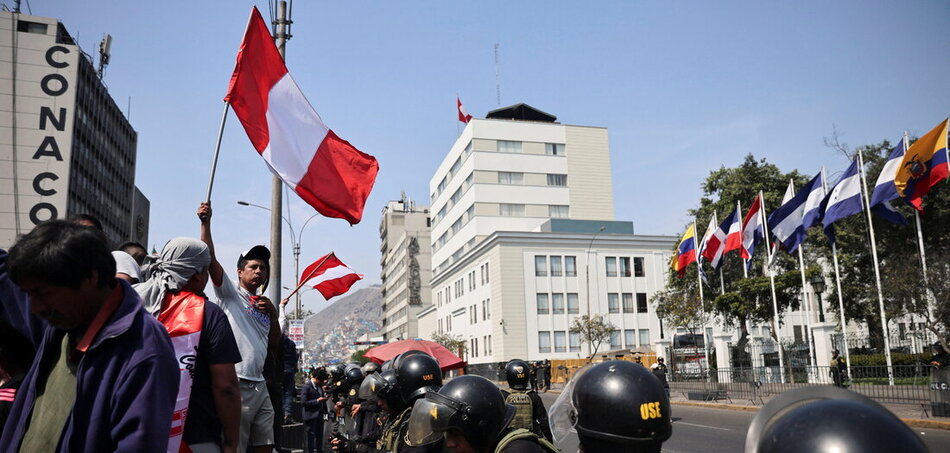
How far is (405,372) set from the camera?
5770mm

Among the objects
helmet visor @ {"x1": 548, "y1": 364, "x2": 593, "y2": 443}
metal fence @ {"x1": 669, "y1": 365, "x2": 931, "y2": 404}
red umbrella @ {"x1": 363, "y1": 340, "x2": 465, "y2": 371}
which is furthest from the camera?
metal fence @ {"x1": 669, "y1": 365, "x2": 931, "y2": 404}

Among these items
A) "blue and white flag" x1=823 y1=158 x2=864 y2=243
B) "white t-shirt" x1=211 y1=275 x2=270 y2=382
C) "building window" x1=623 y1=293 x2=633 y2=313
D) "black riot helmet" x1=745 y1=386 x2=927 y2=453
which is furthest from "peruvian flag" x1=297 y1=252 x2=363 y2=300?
"building window" x1=623 y1=293 x2=633 y2=313

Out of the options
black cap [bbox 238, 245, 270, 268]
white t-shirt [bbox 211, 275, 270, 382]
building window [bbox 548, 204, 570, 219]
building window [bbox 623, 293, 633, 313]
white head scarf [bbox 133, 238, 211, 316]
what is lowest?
white t-shirt [bbox 211, 275, 270, 382]

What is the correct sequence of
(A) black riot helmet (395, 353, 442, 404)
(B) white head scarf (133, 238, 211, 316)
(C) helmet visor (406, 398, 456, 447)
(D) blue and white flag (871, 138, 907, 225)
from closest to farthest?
(C) helmet visor (406, 398, 456, 447), (B) white head scarf (133, 238, 211, 316), (A) black riot helmet (395, 353, 442, 404), (D) blue and white flag (871, 138, 907, 225)

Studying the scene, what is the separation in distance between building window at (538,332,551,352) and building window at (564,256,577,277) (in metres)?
A: 5.50

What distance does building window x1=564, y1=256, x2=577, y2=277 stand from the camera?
197ft

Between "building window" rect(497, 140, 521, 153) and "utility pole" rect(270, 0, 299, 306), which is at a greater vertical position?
"building window" rect(497, 140, 521, 153)

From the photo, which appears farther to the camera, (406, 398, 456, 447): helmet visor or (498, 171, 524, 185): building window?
(498, 171, 524, 185): building window

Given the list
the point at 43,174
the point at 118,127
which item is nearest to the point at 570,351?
the point at 43,174

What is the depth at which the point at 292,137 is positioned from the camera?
6738 millimetres

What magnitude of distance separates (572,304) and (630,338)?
5.80 metres

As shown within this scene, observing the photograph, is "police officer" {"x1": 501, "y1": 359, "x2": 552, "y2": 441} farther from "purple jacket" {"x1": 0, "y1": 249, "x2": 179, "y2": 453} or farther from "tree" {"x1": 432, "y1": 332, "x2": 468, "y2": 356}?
"tree" {"x1": 432, "y1": 332, "x2": 468, "y2": 356}

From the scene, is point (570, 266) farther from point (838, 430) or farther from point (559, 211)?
point (838, 430)

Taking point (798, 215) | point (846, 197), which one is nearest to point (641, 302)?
point (798, 215)
